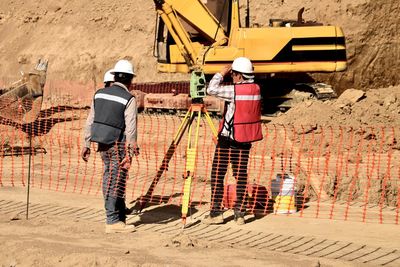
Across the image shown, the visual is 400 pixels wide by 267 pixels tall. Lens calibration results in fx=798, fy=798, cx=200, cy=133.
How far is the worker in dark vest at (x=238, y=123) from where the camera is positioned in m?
8.80

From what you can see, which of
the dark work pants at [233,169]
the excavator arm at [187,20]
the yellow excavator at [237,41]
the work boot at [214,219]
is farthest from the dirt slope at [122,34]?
the work boot at [214,219]

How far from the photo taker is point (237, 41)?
17844mm

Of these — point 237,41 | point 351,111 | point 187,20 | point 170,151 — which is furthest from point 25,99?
point 170,151

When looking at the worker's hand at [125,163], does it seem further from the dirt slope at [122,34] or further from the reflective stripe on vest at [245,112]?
the dirt slope at [122,34]

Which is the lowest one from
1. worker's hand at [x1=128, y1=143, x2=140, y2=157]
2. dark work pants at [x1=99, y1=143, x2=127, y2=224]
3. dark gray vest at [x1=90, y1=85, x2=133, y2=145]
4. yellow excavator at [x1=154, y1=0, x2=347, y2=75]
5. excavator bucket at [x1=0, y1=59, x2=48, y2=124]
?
dark work pants at [x1=99, y1=143, x2=127, y2=224]

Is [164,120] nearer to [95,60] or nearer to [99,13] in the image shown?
[95,60]

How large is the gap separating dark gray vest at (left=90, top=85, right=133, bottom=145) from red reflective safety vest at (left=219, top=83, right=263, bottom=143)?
1223 millimetres

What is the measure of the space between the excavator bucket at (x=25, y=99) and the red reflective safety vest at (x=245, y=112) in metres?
9.16

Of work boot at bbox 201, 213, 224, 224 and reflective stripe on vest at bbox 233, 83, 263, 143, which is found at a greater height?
reflective stripe on vest at bbox 233, 83, 263, 143

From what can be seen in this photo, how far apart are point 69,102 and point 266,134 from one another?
27.2 ft

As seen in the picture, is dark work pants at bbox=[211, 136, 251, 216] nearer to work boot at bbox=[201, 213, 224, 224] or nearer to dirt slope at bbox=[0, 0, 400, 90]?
work boot at bbox=[201, 213, 224, 224]

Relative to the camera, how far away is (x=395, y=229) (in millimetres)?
8906

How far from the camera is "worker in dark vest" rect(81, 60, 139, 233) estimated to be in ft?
27.4

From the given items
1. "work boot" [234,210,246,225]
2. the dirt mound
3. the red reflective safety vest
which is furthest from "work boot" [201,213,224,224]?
the dirt mound
